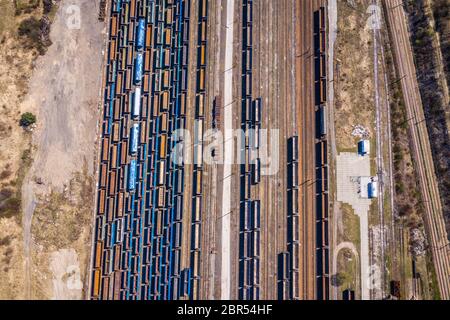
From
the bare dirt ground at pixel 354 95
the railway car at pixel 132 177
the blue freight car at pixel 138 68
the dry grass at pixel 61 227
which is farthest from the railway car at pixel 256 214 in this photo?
the blue freight car at pixel 138 68

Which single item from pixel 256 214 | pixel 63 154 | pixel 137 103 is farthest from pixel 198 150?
pixel 63 154

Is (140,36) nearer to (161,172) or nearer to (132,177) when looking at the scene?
(161,172)

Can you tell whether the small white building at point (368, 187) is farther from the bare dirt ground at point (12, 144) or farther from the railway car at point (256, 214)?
the bare dirt ground at point (12, 144)

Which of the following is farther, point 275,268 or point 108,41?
point 108,41

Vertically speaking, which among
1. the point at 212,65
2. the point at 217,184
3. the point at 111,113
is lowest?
the point at 217,184

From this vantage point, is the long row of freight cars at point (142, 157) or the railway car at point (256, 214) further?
the long row of freight cars at point (142, 157)

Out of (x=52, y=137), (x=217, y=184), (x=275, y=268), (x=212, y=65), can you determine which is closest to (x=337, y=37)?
(x=212, y=65)

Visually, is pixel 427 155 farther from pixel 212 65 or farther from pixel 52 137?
pixel 52 137
